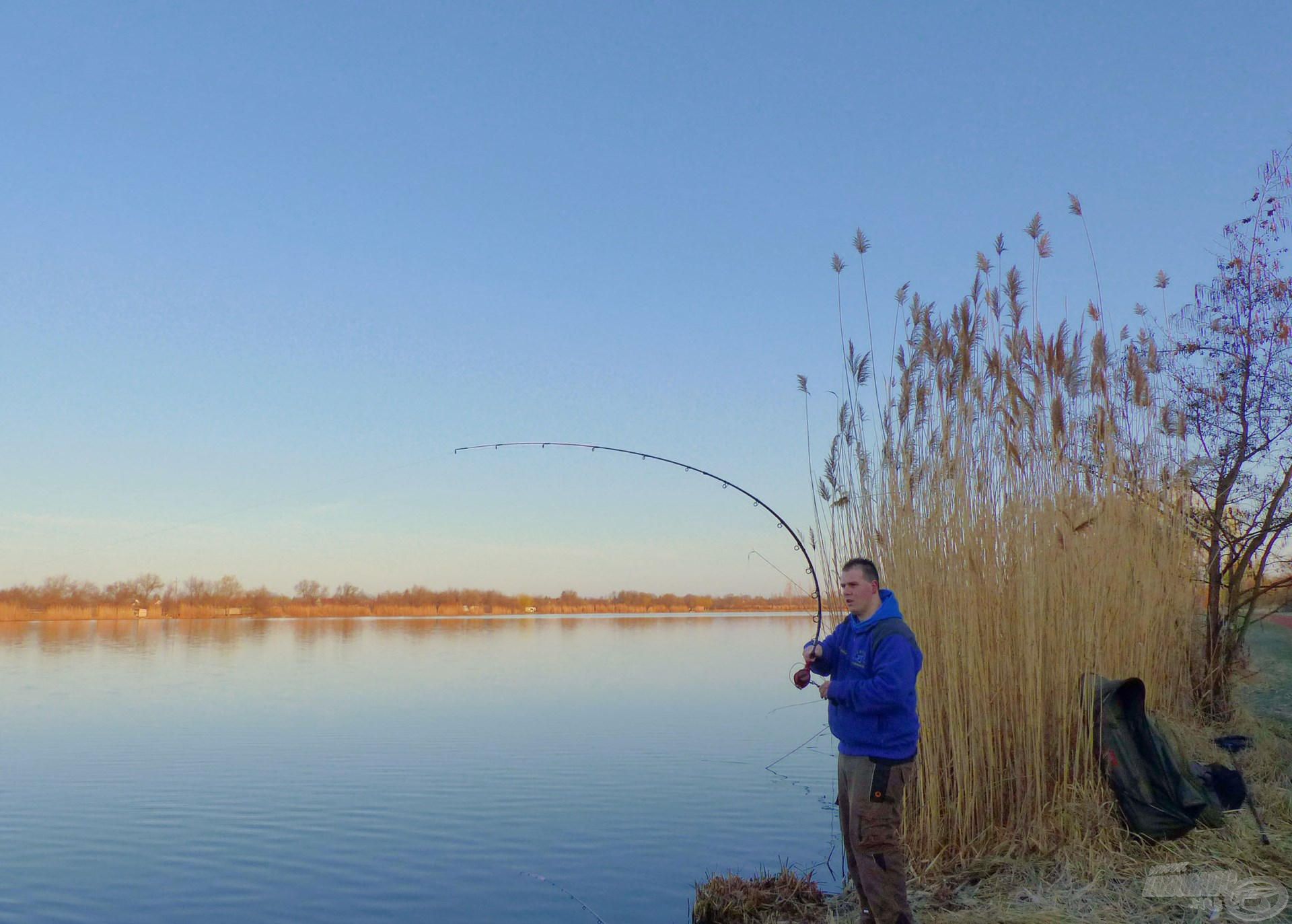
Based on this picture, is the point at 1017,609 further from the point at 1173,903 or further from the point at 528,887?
the point at 528,887

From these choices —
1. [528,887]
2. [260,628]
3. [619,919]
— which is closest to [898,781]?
[619,919]

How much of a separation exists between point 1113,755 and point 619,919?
325 cm

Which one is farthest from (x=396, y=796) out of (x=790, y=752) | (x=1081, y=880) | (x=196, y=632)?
(x=196, y=632)

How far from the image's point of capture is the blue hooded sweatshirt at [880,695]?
4.16m

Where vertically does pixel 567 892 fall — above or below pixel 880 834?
below

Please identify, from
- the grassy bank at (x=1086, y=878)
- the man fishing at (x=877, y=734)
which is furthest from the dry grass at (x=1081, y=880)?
the man fishing at (x=877, y=734)

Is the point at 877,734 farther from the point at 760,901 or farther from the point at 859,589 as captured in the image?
the point at 760,901

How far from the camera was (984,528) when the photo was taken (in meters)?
6.11

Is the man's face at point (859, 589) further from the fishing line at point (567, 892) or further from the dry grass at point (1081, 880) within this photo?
the fishing line at point (567, 892)

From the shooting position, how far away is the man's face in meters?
4.40

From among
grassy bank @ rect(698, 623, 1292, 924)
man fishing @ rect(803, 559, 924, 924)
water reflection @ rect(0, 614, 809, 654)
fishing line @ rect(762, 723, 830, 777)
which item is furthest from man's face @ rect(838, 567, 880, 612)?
water reflection @ rect(0, 614, 809, 654)

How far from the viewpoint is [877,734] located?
168 inches

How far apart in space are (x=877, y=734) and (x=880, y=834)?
44 cm

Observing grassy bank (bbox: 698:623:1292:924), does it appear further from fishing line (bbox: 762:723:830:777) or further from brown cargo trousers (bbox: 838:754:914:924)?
fishing line (bbox: 762:723:830:777)
